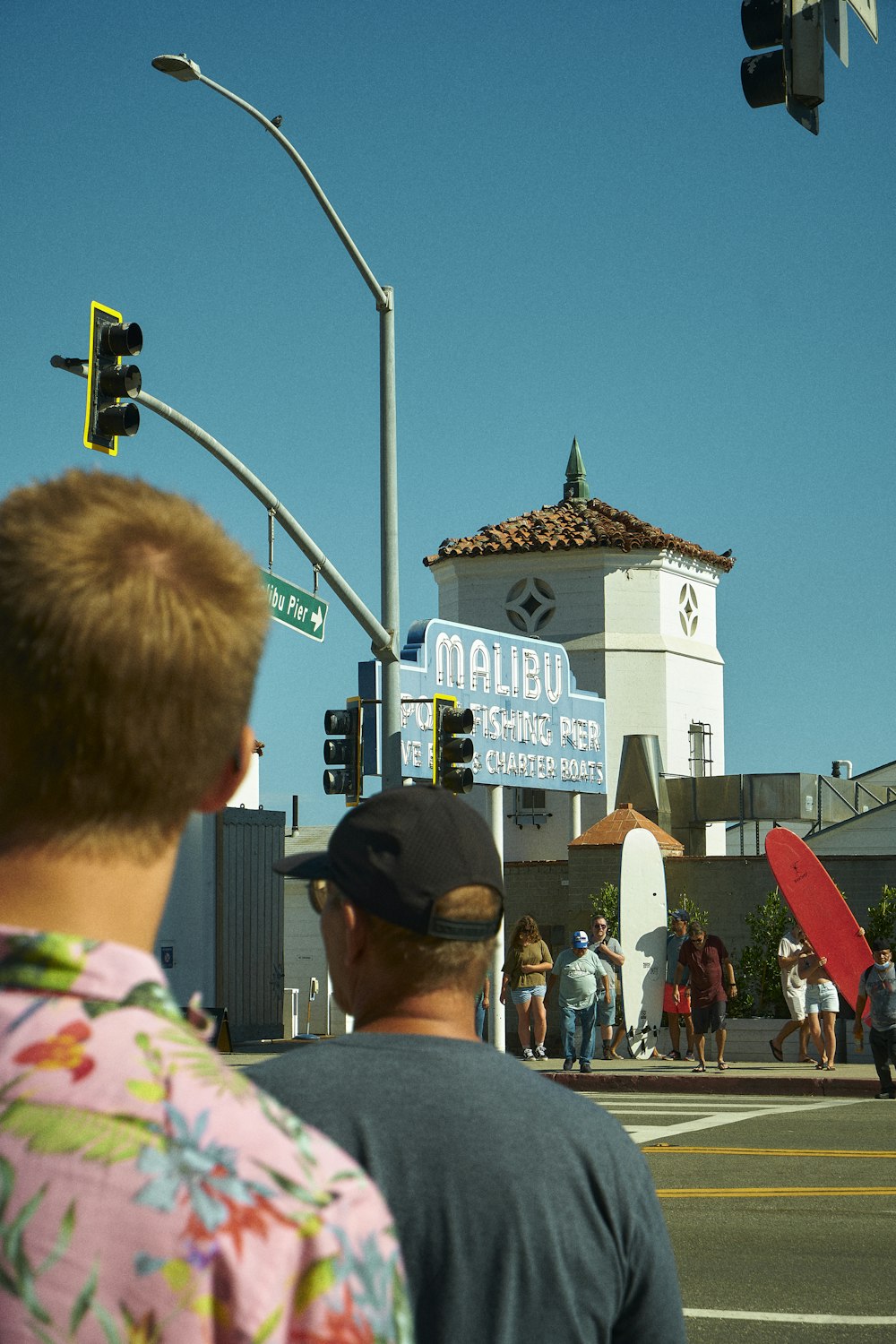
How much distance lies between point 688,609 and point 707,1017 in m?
20.0

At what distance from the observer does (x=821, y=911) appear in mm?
23500

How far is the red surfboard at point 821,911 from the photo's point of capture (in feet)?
75.1

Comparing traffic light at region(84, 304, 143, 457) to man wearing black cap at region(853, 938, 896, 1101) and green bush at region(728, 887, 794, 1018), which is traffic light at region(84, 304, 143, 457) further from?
green bush at region(728, 887, 794, 1018)

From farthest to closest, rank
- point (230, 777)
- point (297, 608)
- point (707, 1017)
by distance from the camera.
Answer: point (707, 1017), point (297, 608), point (230, 777)

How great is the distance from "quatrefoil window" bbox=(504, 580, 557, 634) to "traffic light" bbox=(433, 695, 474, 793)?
2015 centimetres

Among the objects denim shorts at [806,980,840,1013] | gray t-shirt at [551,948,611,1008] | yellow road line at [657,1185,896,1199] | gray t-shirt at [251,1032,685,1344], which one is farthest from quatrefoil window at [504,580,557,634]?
gray t-shirt at [251,1032,685,1344]

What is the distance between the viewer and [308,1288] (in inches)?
50.8

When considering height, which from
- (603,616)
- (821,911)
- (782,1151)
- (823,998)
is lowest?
(782,1151)

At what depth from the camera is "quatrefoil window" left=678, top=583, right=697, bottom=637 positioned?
131 ft

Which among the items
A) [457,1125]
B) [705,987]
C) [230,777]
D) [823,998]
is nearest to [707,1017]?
[705,987]

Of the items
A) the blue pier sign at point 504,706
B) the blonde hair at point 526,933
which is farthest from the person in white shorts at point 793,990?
the blue pier sign at point 504,706

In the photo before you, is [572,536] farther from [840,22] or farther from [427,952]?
[427,952]

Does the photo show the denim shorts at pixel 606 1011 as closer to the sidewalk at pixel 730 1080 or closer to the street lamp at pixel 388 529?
the sidewalk at pixel 730 1080

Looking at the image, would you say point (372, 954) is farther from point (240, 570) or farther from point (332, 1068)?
point (240, 570)
